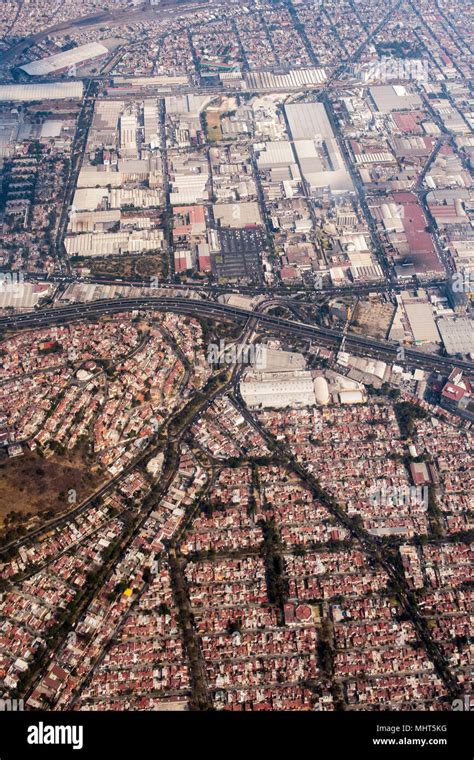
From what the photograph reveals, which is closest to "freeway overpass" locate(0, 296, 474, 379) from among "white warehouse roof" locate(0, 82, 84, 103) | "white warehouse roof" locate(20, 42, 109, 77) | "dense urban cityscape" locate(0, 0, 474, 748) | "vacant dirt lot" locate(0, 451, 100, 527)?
"dense urban cityscape" locate(0, 0, 474, 748)

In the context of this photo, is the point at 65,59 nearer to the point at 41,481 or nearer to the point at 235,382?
the point at 235,382

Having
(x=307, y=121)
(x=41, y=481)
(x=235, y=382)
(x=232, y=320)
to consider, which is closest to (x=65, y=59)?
(x=307, y=121)

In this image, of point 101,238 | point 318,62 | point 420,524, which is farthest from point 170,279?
point 318,62

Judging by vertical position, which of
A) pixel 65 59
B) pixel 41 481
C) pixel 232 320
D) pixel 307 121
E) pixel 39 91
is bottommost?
pixel 41 481

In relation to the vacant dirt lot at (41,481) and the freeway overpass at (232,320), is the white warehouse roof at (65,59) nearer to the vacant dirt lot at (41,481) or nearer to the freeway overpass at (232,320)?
the freeway overpass at (232,320)

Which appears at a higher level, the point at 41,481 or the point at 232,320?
the point at 232,320
